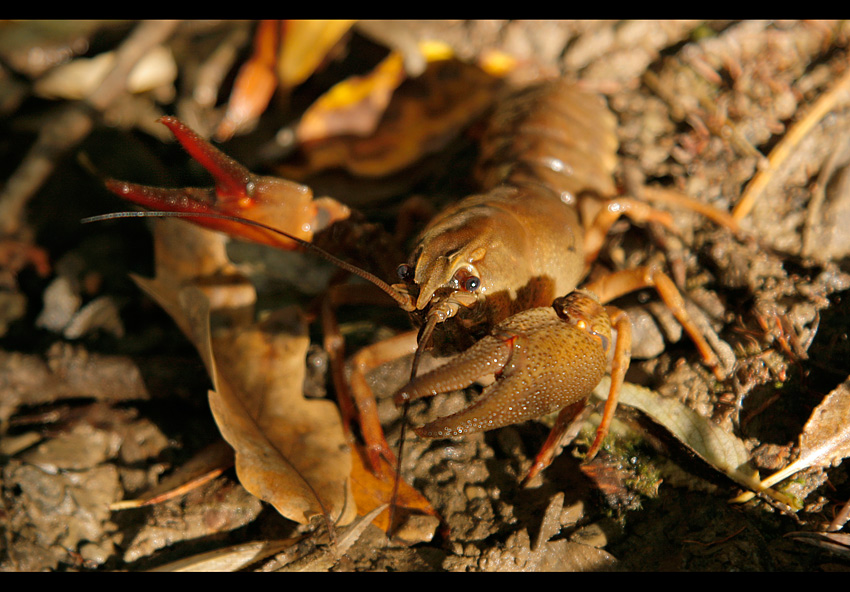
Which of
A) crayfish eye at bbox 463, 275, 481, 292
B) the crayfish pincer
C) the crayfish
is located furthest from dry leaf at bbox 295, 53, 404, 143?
the crayfish pincer

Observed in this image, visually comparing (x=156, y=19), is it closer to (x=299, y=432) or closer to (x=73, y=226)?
(x=73, y=226)

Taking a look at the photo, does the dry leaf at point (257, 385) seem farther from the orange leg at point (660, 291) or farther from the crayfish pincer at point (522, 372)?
the orange leg at point (660, 291)

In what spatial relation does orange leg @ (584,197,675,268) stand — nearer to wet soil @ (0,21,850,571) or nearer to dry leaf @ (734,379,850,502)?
wet soil @ (0,21,850,571)

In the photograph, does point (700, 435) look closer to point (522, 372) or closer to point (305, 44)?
point (522, 372)

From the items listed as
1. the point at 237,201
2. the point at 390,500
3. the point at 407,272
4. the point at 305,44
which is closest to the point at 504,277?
the point at 407,272

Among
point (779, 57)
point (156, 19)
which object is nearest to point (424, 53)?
point (156, 19)
